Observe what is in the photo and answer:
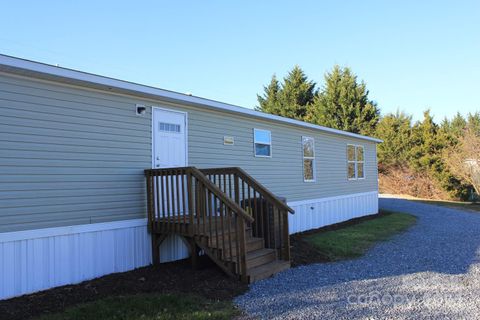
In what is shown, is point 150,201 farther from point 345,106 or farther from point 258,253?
point 345,106

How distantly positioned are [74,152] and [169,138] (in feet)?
5.83

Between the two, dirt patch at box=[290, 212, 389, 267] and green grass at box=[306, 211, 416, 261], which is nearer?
dirt patch at box=[290, 212, 389, 267]

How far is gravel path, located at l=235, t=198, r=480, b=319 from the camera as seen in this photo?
13.0ft

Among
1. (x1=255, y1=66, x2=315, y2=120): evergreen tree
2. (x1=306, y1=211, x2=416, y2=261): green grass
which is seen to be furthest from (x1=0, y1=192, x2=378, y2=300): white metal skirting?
(x1=255, y1=66, x2=315, y2=120): evergreen tree

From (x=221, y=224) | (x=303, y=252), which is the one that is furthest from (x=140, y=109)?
(x=303, y=252)

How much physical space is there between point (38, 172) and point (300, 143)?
23.1ft

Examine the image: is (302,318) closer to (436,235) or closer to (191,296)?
(191,296)

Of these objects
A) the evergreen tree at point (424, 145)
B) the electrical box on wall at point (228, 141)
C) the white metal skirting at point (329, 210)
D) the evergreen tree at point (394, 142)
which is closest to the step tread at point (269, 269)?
the electrical box on wall at point (228, 141)

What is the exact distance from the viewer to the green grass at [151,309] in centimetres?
380

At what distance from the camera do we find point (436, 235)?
30.9ft

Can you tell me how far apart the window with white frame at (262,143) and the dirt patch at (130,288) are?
11.7 feet

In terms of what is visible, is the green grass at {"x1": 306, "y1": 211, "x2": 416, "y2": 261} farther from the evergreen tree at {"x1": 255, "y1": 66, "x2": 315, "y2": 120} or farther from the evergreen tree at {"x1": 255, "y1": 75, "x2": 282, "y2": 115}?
the evergreen tree at {"x1": 255, "y1": 75, "x2": 282, "y2": 115}

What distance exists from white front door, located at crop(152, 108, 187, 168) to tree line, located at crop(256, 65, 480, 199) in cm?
1748

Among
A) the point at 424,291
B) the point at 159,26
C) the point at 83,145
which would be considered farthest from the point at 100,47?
the point at 424,291
